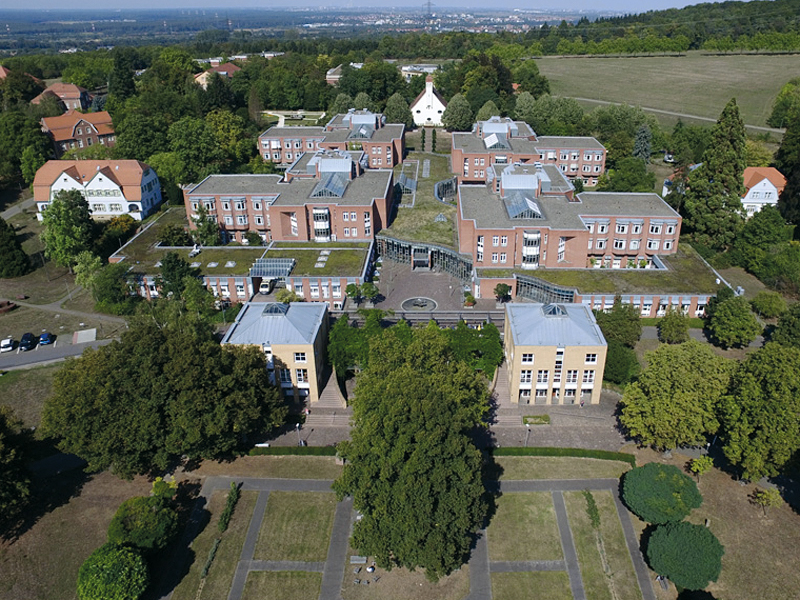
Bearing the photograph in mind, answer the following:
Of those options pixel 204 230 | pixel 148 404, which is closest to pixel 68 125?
pixel 204 230

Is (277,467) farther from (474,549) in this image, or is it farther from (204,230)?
(204,230)

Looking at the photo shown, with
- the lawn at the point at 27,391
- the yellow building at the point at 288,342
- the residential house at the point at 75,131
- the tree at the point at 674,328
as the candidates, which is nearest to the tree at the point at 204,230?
the lawn at the point at 27,391

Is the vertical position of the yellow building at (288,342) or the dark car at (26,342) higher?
the yellow building at (288,342)

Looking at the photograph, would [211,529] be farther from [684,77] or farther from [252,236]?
[684,77]

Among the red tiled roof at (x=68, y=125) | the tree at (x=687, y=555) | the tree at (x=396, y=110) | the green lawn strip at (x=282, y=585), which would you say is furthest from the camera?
the tree at (x=396, y=110)

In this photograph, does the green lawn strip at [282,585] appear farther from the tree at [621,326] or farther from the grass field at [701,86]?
the grass field at [701,86]

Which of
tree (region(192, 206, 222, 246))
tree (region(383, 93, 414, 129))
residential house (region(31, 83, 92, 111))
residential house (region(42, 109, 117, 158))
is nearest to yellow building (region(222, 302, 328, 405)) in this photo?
tree (region(192, 206, 222, 246))
